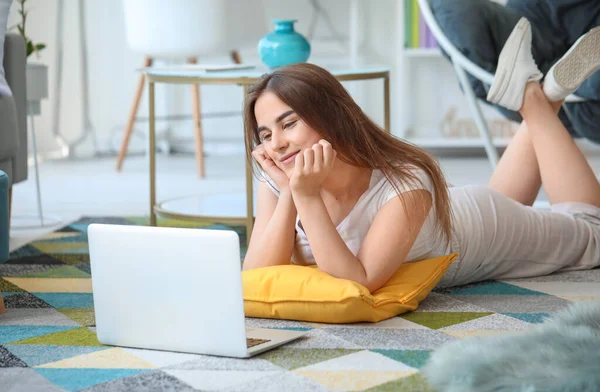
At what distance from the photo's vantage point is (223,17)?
11.9ft

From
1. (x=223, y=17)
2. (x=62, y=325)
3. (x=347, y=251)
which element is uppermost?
(x=223, y=17)

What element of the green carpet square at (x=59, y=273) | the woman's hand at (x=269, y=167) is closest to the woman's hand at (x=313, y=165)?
the woman's hand at (x=269, y=167)

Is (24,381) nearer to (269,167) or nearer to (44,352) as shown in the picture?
(44,352)

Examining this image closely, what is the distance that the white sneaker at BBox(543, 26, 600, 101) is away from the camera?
2148 mm

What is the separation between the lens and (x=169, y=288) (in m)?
1.38

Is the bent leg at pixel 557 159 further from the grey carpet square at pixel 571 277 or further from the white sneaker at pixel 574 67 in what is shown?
the grey carpet square at pixel 571 277

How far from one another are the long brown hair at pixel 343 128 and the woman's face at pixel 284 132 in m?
0.01

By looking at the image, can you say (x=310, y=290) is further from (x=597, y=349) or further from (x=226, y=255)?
(x=597, y=349)

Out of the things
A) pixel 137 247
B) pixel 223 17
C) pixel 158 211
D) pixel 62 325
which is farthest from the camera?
pixel 223 17

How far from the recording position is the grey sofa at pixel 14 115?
7.67 ft

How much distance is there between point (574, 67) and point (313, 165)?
2.96ft

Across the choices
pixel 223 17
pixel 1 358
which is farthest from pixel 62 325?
pixel 223 17

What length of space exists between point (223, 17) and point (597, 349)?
2616mm

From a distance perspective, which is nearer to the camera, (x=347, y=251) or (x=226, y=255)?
(x=226, y=255)
